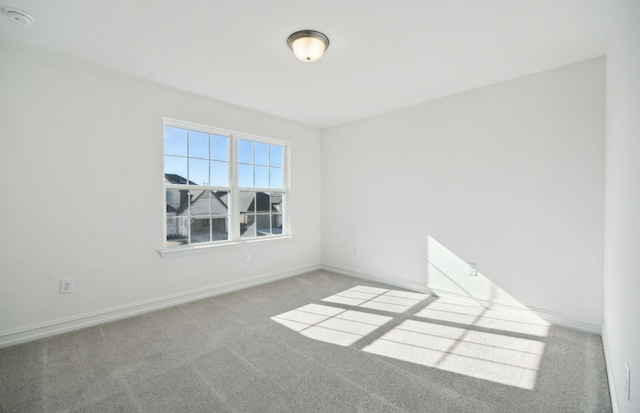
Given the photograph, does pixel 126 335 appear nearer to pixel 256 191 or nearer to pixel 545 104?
pixel 256 191

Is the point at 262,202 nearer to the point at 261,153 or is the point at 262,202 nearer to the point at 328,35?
the point at 261,153

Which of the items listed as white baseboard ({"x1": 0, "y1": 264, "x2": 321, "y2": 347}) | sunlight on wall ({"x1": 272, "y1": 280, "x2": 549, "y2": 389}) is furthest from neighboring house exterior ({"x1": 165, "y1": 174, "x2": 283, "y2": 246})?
sunlight on wall ({"x1": 272, "y1": 280, "x2": 549, "y2": 389})

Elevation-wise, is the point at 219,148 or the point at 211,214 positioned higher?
the point at 219,148

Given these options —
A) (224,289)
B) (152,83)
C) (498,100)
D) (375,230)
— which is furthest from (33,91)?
(498,100)

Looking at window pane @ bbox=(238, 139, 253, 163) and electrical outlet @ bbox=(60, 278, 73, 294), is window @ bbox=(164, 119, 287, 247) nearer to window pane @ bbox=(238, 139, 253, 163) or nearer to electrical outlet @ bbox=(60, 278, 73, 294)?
window pane @ bbox=(238, 139, 253, 163)

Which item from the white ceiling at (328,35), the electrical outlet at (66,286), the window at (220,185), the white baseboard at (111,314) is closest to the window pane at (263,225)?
the window at (220,185)

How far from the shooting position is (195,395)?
1.81 m

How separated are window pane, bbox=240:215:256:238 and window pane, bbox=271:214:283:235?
0.35m

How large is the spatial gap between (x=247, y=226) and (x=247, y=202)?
354 millimetres

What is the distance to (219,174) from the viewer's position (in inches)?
150

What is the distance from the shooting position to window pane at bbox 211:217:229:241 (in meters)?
3.76

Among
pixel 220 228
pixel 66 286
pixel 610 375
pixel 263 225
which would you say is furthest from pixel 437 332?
pixel 66 286

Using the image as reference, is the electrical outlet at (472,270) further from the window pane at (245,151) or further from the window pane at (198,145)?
the window pane at (198,145)

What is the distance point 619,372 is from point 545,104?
7.83 ft
